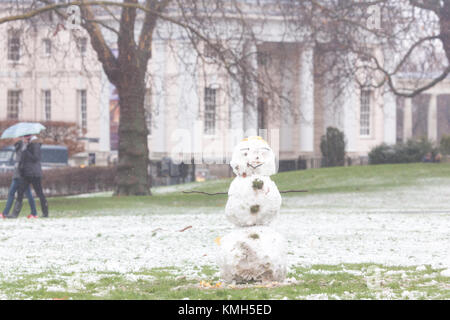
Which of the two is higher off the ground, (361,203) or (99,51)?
(99,51)

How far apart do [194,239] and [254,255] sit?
6425 millimetres

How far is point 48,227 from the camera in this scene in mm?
17234

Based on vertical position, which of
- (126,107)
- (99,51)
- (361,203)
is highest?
(99,51)

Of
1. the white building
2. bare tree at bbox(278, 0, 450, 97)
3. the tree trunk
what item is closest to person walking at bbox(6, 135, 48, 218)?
the tree trunk

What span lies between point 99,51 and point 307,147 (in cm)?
2825

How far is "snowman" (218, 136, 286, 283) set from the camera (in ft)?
28.4

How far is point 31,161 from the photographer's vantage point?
1877cm

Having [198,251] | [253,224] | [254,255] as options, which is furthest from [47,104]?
[254,255]

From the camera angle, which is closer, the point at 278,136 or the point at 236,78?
the point at 236,78

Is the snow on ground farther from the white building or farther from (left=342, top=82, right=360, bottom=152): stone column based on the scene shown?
(left=342, top=82, right=360, bottom=152): stone column

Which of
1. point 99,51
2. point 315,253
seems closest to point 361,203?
point 99,51

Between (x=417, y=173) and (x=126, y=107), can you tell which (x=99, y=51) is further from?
(x=417, y=173)

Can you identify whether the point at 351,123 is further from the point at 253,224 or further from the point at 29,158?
the point at 253,224

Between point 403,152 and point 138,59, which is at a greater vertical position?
point 138,59
